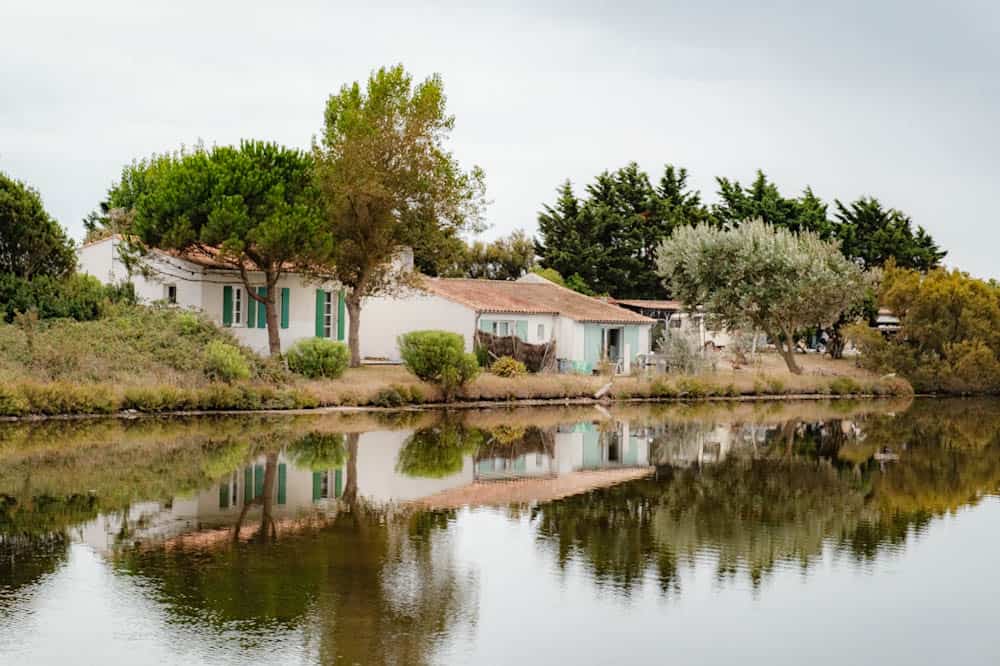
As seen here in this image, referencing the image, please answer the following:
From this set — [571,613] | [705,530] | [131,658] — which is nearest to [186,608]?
[131,658]

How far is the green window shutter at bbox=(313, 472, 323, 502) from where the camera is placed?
63.0ft

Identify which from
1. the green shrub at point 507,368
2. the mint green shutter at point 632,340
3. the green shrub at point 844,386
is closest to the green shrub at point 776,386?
the green shrub at point 844,386

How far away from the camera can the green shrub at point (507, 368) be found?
43938mm

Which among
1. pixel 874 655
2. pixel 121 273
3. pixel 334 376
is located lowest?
pixel 874 655

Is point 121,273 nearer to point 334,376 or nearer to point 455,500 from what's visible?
point 334,376

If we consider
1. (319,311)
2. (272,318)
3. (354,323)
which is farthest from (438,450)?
(319,311)

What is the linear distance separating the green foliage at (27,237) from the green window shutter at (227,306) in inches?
200

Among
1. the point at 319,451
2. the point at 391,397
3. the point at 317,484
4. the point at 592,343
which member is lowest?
the point at 317,484

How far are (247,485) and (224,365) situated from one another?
1477cm

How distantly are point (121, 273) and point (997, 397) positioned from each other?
38.1m

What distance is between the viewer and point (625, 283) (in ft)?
236

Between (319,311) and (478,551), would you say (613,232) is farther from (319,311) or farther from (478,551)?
(478,551)

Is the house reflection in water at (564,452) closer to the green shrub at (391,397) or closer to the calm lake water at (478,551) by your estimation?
the calm lake water at (478,551)

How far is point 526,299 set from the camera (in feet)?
170
